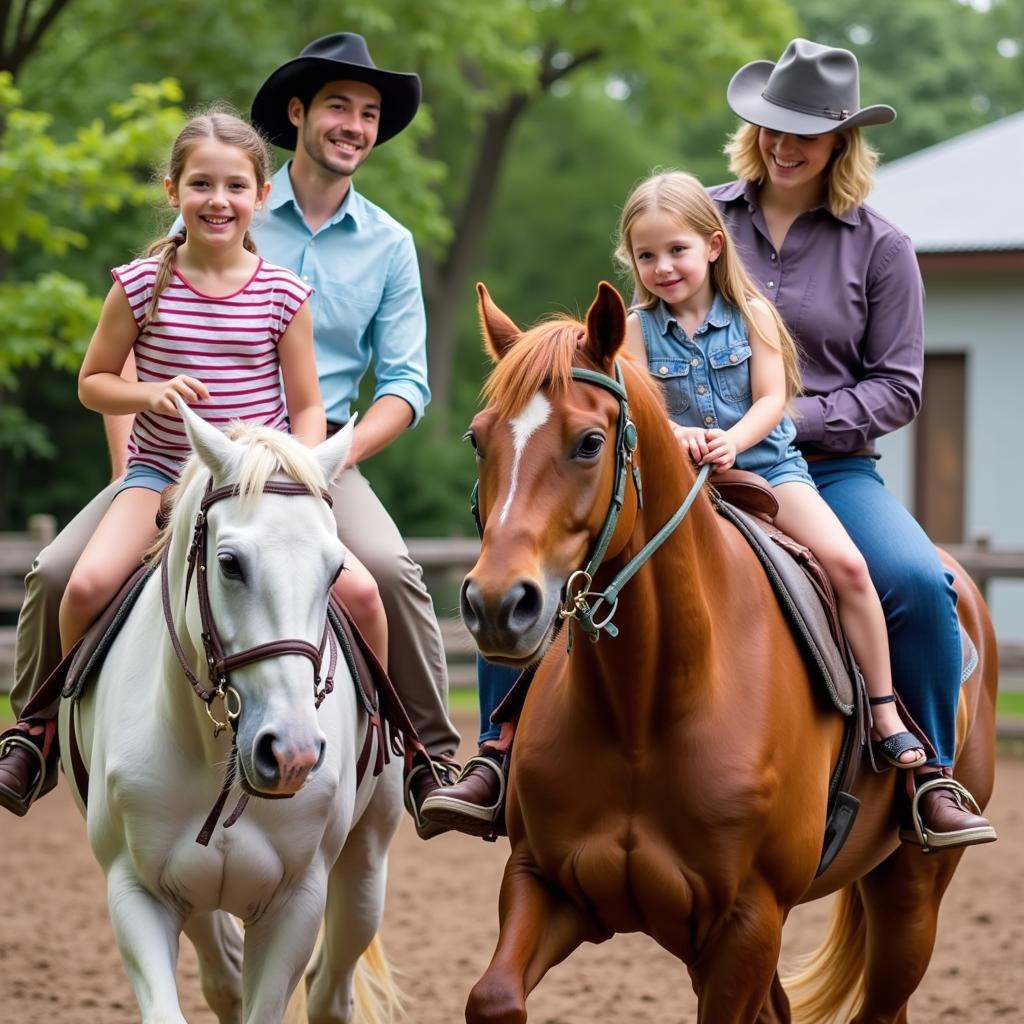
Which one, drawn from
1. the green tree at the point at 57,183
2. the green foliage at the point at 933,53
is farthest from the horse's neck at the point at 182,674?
the green foliage at the point at 933,53

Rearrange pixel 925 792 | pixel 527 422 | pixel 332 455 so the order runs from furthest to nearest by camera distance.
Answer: pixel 925 792 → pixel 332 455 → pixel 527 422

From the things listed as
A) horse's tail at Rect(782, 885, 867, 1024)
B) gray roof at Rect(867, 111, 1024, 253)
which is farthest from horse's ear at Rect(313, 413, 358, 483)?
gray roof at Rect(867, 111, 1024, 253)

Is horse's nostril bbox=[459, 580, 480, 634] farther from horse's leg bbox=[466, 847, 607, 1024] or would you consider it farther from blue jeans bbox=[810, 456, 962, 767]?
blue jeans bbox=[810, 456, 962, 767]

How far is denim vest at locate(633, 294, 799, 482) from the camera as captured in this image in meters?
4.72

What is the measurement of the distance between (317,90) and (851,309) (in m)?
1.94

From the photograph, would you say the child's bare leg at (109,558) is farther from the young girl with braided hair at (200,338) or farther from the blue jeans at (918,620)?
the blue jeans at (918,620)

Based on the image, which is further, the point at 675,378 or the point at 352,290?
the point at 352,290

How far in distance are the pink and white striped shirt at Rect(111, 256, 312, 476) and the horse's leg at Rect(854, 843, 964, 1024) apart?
8.12ft

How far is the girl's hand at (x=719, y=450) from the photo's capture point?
4309mm

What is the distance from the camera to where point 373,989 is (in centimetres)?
602

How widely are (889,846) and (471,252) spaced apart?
23.6 m

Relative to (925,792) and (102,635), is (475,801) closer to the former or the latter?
(102,635)

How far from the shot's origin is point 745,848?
165 inches

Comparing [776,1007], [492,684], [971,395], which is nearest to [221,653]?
[492,684]
